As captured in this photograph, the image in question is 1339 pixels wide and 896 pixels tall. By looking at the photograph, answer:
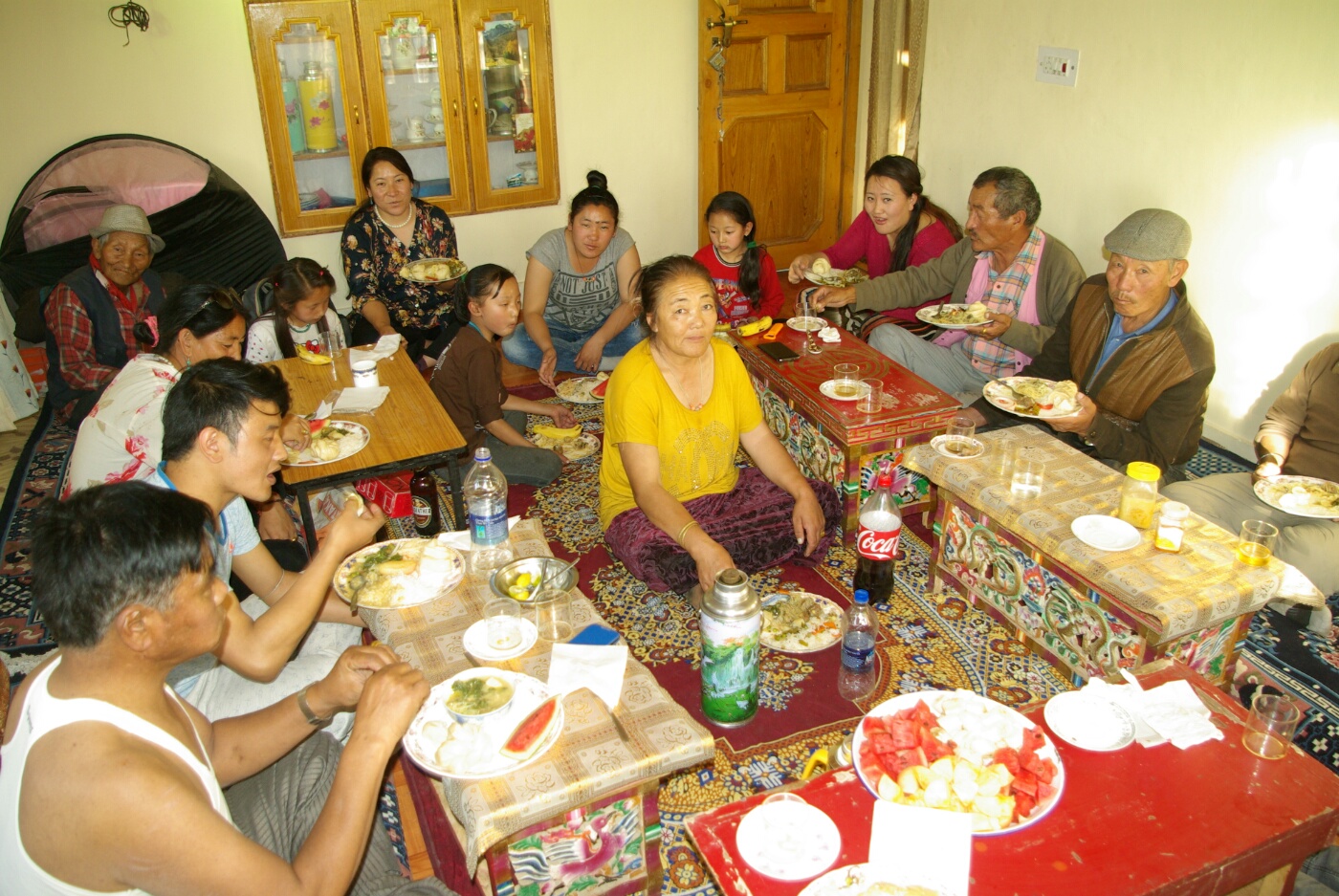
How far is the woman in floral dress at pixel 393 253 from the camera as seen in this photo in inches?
204

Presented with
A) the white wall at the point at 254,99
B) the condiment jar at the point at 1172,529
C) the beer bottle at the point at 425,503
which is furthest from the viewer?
the white wall at the point at 254,99

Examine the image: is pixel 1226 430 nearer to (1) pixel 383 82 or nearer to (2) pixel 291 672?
(2) pixel 291 672

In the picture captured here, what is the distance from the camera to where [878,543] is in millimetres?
3230

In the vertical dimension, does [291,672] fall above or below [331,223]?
below

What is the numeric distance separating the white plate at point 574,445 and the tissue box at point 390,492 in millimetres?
928

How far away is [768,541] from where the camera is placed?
11.5 ft

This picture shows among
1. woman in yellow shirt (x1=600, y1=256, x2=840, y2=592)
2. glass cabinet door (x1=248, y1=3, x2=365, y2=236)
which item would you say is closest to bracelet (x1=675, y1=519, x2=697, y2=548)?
woman in yellow shirt (x1=600, y1=256, x2=840, y2=592)

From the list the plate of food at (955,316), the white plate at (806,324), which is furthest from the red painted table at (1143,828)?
the white plate at (806,324)

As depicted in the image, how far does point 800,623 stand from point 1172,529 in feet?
4.07

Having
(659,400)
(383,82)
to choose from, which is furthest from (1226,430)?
(383,82)

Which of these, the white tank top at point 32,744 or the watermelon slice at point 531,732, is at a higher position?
the white tank top at point 32,744

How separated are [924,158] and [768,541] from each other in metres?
4.18

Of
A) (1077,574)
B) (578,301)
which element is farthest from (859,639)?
(578,301)

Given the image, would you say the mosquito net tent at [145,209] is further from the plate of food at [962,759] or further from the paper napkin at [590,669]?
the plate of food at [962,759]
